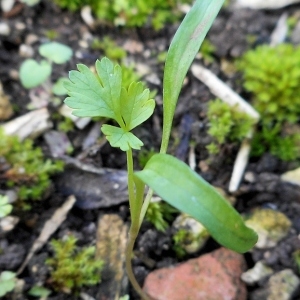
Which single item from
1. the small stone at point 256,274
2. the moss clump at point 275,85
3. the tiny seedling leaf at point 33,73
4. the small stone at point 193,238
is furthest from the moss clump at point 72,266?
the moss clump at point 275,85

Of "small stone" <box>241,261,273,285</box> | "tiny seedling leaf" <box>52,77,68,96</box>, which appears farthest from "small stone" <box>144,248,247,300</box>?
"tiny seedling leaf" <box>52,77,68,96</box>

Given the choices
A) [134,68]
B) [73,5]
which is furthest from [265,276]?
[73,5]

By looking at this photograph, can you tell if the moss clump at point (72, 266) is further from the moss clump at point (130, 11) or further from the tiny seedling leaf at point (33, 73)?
the moss clump at point (130, 11)

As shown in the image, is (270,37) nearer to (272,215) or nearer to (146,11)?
(146,11)

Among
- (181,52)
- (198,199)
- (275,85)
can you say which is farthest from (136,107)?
(275,85)

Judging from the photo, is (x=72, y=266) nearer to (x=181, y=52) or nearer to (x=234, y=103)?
(x=181, y=52)
